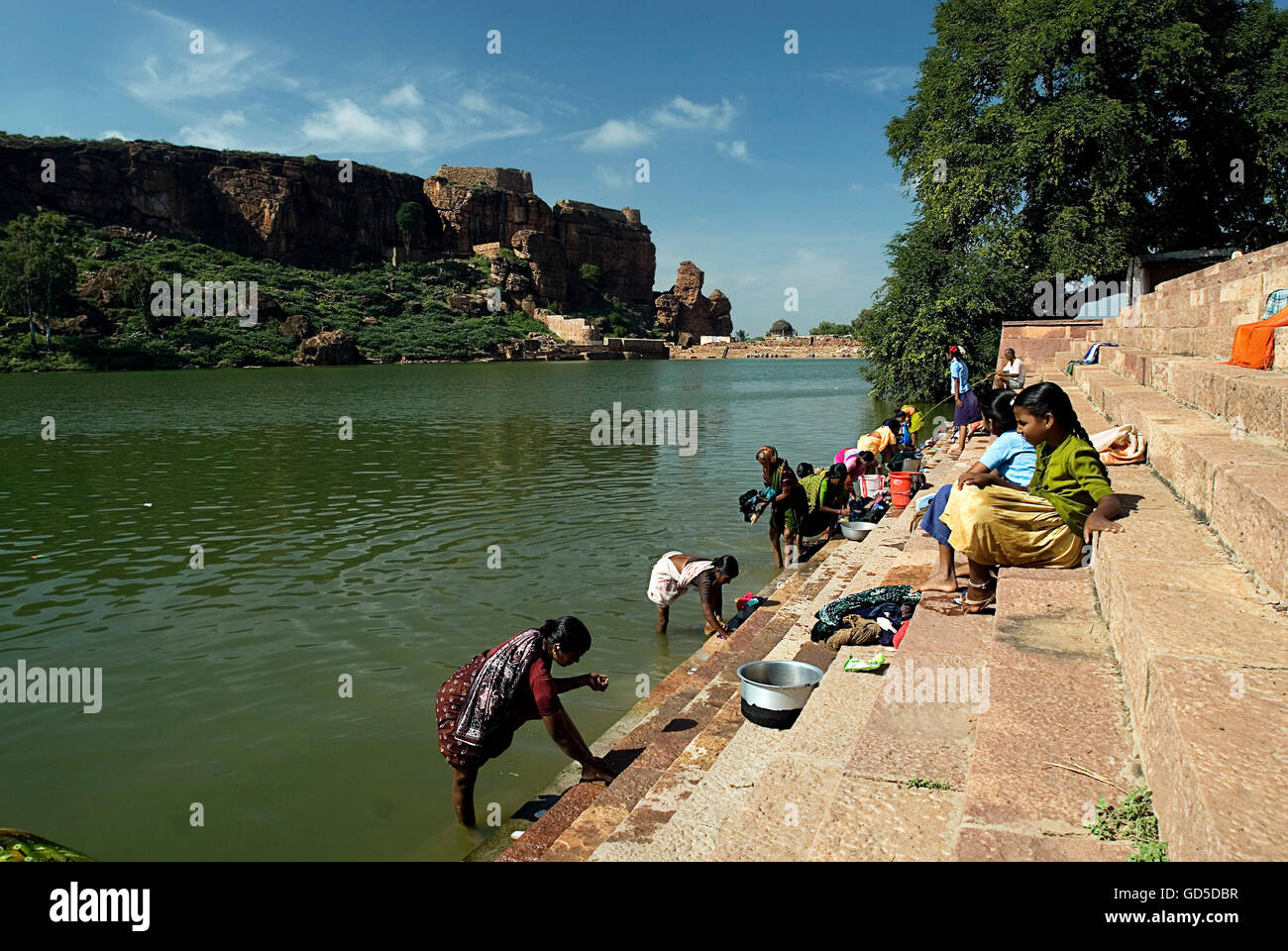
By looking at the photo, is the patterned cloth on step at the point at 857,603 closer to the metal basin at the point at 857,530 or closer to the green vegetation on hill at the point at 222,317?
the metal basin at the point at 857,530

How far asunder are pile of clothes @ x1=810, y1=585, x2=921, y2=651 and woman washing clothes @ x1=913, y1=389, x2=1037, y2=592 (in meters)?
0.16

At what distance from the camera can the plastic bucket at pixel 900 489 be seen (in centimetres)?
988

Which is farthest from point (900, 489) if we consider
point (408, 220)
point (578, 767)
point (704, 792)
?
point (408, 220)

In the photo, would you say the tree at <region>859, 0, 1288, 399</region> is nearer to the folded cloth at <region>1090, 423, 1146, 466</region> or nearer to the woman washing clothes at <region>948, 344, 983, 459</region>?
the woman washing clothes at <region>948, 344, 983, 459</region>

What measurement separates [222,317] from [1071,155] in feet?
194

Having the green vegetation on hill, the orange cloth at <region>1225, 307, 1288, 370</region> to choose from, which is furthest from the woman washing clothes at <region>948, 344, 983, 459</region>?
the green vegetation on hill

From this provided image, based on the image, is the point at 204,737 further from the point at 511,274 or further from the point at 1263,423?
the point at 511,274

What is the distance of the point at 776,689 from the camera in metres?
4.14

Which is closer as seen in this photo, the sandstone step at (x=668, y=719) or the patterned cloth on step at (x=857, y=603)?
the sandstone step at (x=668, y=719)

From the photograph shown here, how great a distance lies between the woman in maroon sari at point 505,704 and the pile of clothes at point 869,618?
163 cm

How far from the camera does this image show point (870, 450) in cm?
1130

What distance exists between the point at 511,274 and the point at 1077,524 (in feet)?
286

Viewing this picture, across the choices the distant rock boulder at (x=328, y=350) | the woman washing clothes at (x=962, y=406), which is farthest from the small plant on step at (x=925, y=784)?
the distant rock boulder at (x=328, y=350)
